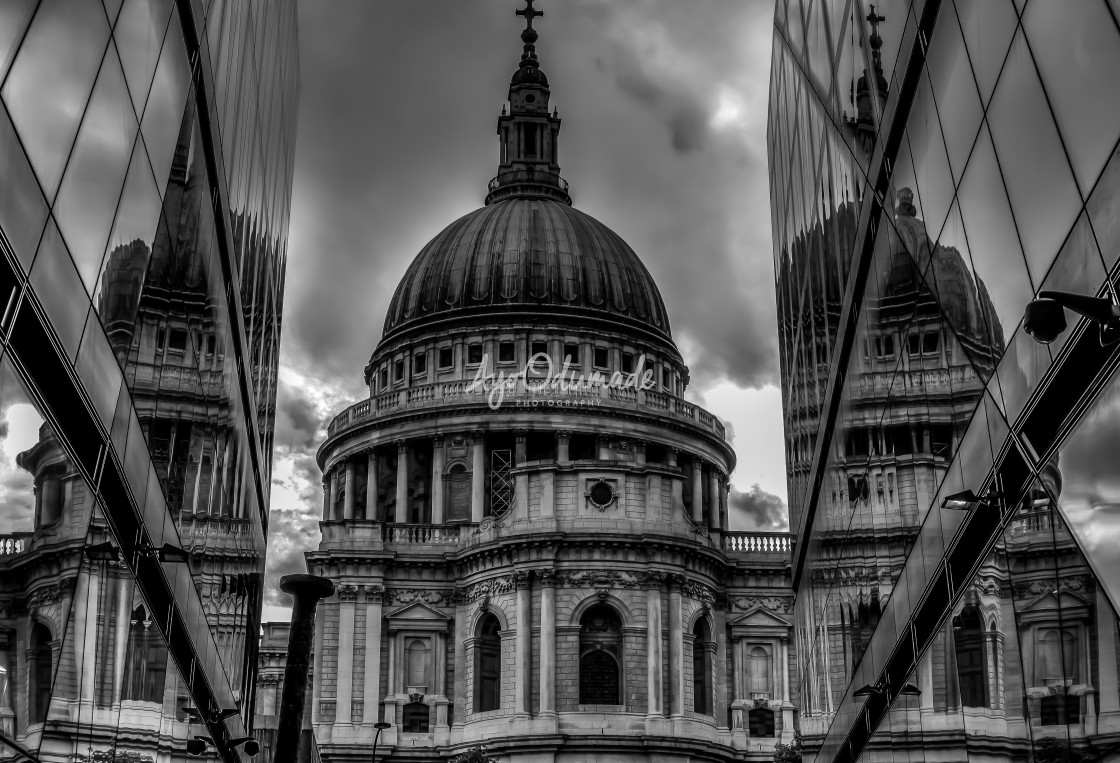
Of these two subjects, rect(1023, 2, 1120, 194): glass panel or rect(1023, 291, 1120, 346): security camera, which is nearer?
rect(1023, 291, 1120, 346): security camera

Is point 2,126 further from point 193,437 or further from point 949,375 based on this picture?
point 193,437

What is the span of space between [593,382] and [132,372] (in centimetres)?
7322

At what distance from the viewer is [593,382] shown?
9219 centimetres

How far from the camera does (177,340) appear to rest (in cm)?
2238

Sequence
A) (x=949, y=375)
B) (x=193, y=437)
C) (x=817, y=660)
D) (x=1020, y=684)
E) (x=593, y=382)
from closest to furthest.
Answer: (x=1020, y=684), (x=949, y=375), (x=193, y=437), (x=817, y=660), (x=593, y=382)

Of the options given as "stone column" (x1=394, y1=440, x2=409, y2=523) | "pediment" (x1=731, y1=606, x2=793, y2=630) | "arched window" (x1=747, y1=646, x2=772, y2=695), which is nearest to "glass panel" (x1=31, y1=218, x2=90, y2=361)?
"pediment" (x1=731, y1=606, x2=793, y2=630)

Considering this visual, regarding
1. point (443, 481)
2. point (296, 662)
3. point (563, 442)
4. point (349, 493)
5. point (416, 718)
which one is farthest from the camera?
point (349, 493)

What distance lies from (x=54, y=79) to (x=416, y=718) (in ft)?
214

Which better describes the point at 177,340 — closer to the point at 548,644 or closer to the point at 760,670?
the point at 548,644

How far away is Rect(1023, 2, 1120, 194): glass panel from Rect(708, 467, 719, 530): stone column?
79.0m

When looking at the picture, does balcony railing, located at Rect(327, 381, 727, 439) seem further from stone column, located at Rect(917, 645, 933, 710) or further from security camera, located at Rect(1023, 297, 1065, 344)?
security camera, located at Rect(1023, 297, 1065, 344)

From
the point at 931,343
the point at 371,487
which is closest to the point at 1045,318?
the point at 931,343

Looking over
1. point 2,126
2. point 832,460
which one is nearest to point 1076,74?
point 2,126

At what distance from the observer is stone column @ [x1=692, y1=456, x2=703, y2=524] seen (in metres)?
89.9
